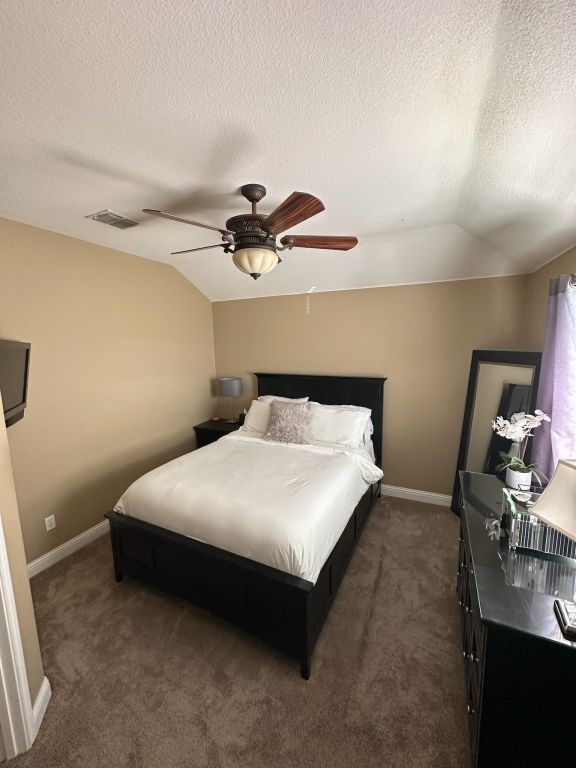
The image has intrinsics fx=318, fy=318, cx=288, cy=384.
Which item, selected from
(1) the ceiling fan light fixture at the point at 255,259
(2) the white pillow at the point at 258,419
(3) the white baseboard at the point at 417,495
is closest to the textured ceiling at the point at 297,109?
(1) the ceiling fan light fixture at the point at 255,259

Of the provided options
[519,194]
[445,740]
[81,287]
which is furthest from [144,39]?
[445,740]

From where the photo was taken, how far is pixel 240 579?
180 centimetres

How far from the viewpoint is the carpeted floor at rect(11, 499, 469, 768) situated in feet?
4.49

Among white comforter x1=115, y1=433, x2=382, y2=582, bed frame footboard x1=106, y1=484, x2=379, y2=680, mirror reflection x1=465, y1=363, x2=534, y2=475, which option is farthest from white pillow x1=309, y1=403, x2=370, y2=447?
mirror reflection x1=465, y1=363, x2=534, y2=475

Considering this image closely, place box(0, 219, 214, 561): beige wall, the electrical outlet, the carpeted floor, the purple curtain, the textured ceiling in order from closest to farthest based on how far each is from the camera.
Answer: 1. the textured ceiling
2. the carpeted floor
3. the purple curtain
4. box(0, 219, 214, 561): beige wall
5. the electrical outlet

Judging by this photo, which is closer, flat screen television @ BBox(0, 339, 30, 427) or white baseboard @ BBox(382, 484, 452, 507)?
flat screen television @ BBox(0, 339, 30, 427)

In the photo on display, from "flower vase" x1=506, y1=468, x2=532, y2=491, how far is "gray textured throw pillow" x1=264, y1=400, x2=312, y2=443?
1.62 metres

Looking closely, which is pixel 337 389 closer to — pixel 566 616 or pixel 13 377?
pixel 566 616

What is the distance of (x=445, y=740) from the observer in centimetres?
139

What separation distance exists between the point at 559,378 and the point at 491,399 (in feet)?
3.58

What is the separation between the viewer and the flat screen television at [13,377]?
1.67m

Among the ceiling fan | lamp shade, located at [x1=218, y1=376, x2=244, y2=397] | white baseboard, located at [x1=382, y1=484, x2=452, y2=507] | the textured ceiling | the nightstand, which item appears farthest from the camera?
lamp shade, located at [x1=218, y1=376, x2=244, y2=397]

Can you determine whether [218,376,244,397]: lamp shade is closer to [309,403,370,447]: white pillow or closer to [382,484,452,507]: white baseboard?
[309,403,370,447]: white pillow

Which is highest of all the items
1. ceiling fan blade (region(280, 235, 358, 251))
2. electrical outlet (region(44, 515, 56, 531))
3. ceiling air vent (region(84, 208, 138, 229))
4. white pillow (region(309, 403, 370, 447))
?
ceiling air vent (region(84, 208, 138, 229))
